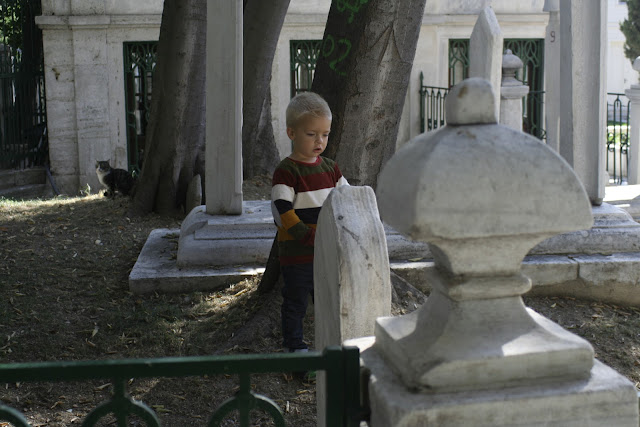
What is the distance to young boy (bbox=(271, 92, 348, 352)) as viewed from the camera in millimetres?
4039

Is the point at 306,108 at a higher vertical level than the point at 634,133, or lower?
higher

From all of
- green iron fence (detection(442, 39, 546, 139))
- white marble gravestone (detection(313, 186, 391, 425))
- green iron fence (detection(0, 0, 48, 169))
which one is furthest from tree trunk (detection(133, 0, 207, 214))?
green iron fence (detection(442, 39, 546, 139))

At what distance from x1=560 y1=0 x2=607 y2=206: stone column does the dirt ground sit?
136cm

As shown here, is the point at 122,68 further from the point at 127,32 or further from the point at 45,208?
the point at 45,208

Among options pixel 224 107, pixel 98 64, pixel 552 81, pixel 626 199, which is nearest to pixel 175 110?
pixel 224 107

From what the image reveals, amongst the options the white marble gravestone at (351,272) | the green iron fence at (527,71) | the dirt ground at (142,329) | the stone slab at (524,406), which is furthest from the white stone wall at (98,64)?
the stone slab at (524,406)

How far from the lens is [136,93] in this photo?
14.1 meters

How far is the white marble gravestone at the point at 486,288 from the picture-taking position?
166 cm

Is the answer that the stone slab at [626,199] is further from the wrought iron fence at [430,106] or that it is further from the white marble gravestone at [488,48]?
the wrought iron fence at [430,106]

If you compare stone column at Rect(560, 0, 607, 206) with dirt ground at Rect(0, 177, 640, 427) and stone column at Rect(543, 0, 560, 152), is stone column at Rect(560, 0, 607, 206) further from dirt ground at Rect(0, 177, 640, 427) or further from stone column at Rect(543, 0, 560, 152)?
stone column at Rect(543, 0, 560, 152)

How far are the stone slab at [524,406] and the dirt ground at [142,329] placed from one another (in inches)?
90.8

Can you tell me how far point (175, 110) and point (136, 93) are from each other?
20.3ft

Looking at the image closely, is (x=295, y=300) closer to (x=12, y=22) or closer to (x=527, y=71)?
(x=12, y=22)

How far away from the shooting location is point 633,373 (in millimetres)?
4605
